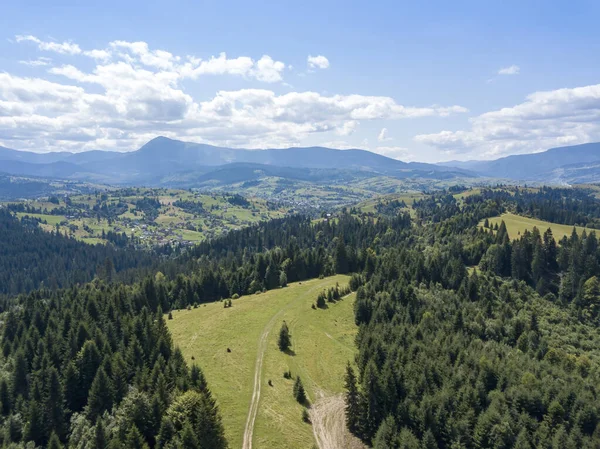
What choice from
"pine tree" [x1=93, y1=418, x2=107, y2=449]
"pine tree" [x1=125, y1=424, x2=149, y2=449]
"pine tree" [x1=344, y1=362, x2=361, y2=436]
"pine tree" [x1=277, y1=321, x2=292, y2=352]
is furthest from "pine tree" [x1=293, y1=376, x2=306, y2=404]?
"pine tree" [x1=93, y1=418, x2=107, y2=449]

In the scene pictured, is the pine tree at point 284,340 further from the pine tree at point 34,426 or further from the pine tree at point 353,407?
the pine tree at point 34,426

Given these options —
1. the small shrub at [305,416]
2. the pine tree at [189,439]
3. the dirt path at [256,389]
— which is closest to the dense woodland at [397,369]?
the pine tree at [189,439]

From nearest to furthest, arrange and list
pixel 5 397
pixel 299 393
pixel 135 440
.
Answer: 1. pixel 135 440
2. pixel 299 393
3. pixel 5 397

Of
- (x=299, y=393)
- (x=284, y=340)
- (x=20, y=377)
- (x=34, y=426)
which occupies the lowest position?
(x=34, y=426)

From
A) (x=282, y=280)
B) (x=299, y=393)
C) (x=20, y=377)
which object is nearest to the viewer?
(x=299, y=393)

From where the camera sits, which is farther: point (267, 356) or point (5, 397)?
point (267, 356)

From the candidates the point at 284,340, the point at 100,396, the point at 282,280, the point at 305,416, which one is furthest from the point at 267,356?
the point at 282,280

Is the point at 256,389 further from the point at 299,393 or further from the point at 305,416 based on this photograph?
the point at 305,416

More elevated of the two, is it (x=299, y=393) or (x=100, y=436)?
(x=100, y=436)
